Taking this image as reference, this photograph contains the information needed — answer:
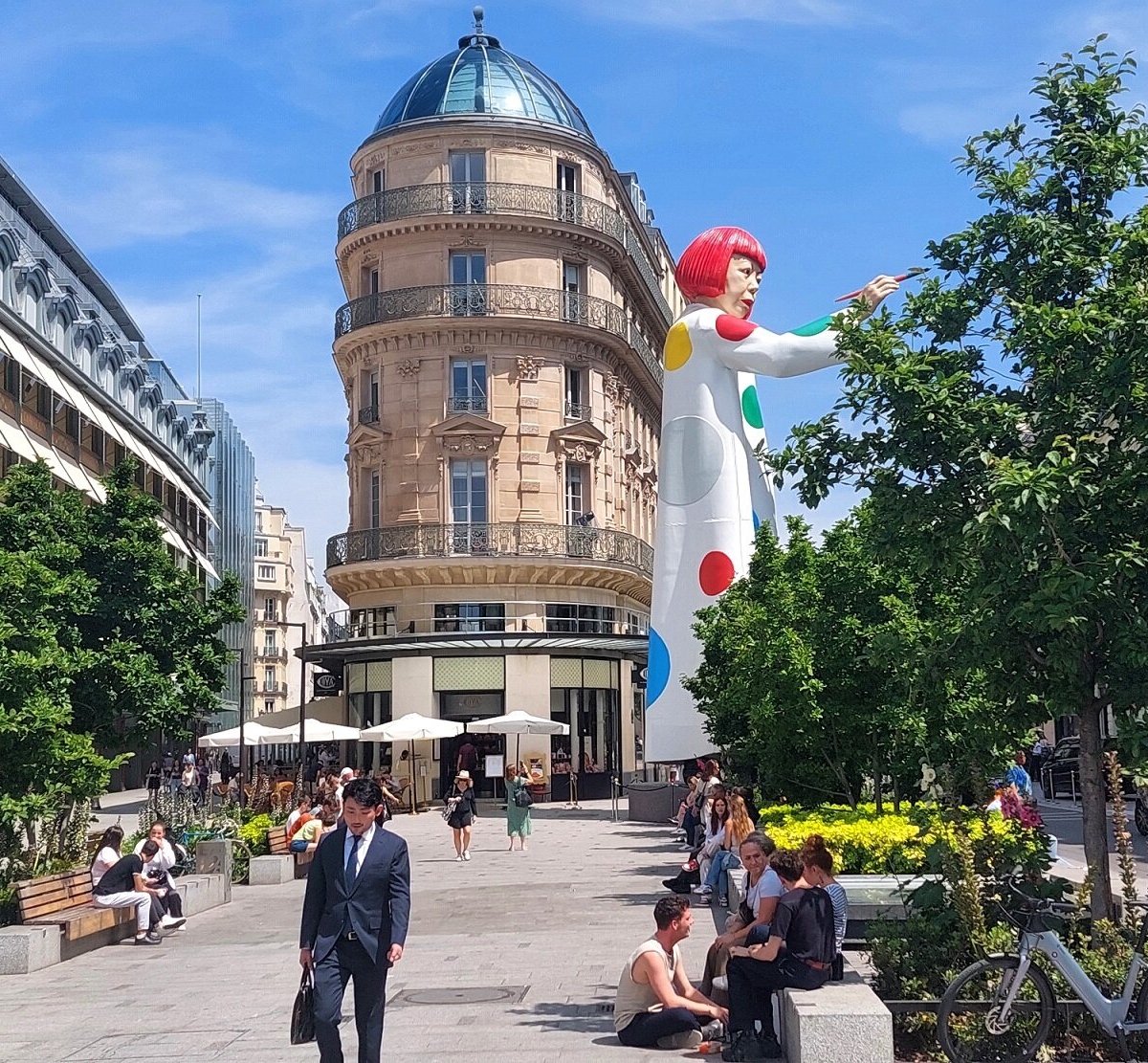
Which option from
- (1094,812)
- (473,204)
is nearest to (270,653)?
(473,204)

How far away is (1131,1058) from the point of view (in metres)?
9.02

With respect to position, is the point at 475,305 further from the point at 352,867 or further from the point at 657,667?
the point at 352,867

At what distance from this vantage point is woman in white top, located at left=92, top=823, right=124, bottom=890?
17159 millimetres

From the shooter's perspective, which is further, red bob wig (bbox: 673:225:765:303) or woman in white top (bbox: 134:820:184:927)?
red bob wig (bbox: 673:225:765:303)

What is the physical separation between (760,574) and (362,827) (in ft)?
57.7

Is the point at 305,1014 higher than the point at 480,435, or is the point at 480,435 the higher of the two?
the point at 480,435

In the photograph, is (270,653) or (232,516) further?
(270,653)

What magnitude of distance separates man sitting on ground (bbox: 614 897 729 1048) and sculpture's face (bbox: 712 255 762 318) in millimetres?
24074

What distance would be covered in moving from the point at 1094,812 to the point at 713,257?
23667 millimetres

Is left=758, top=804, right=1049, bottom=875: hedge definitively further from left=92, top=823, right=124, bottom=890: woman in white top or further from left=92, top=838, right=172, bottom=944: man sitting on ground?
left=92, top=823, right=124, bottom=890: woman in white top

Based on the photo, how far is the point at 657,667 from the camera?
3294 centimetres

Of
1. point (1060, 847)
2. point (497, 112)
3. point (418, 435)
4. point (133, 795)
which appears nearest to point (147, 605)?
point (1060, 847)

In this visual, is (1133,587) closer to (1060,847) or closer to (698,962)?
(698,962)

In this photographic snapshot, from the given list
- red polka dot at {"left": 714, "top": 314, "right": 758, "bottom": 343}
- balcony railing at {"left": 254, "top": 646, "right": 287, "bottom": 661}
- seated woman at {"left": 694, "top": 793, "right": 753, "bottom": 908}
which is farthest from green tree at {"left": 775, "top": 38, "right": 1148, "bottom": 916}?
balcony railing at {"left": 254, "top": 646, "right": 287, "bottom": 661}
